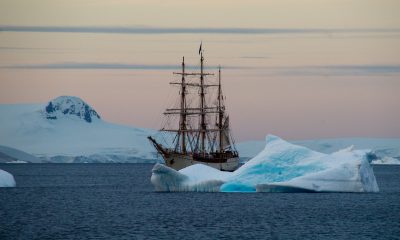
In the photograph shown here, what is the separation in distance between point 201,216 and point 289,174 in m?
11.4

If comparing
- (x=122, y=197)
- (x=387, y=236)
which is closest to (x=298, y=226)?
(x=387, y=236)

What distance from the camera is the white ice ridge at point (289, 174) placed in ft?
→ 175

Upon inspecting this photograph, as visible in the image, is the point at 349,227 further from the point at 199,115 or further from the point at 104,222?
the point at 199,115

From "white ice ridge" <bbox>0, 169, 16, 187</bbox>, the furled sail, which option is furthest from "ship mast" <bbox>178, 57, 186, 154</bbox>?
"white ice ridge" <bbox>0, 169, 16, 187</bbox>

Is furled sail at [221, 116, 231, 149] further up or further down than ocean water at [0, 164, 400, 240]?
further up

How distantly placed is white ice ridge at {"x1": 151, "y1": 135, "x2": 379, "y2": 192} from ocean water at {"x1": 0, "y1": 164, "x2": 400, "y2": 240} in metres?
0.87

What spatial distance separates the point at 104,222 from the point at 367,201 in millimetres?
19402

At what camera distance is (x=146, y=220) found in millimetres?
42875

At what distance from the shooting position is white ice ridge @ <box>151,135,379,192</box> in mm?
53238

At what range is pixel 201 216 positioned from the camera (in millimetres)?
45375

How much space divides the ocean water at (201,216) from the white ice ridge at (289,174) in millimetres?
874

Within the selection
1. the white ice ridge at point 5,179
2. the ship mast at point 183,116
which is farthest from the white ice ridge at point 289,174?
the ship mast at point 183,116

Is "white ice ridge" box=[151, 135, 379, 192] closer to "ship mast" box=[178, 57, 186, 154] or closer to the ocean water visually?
the ocean water

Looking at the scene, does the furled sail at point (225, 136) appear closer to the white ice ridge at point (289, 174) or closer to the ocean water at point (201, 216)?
the ocean water at point (201, 216)
